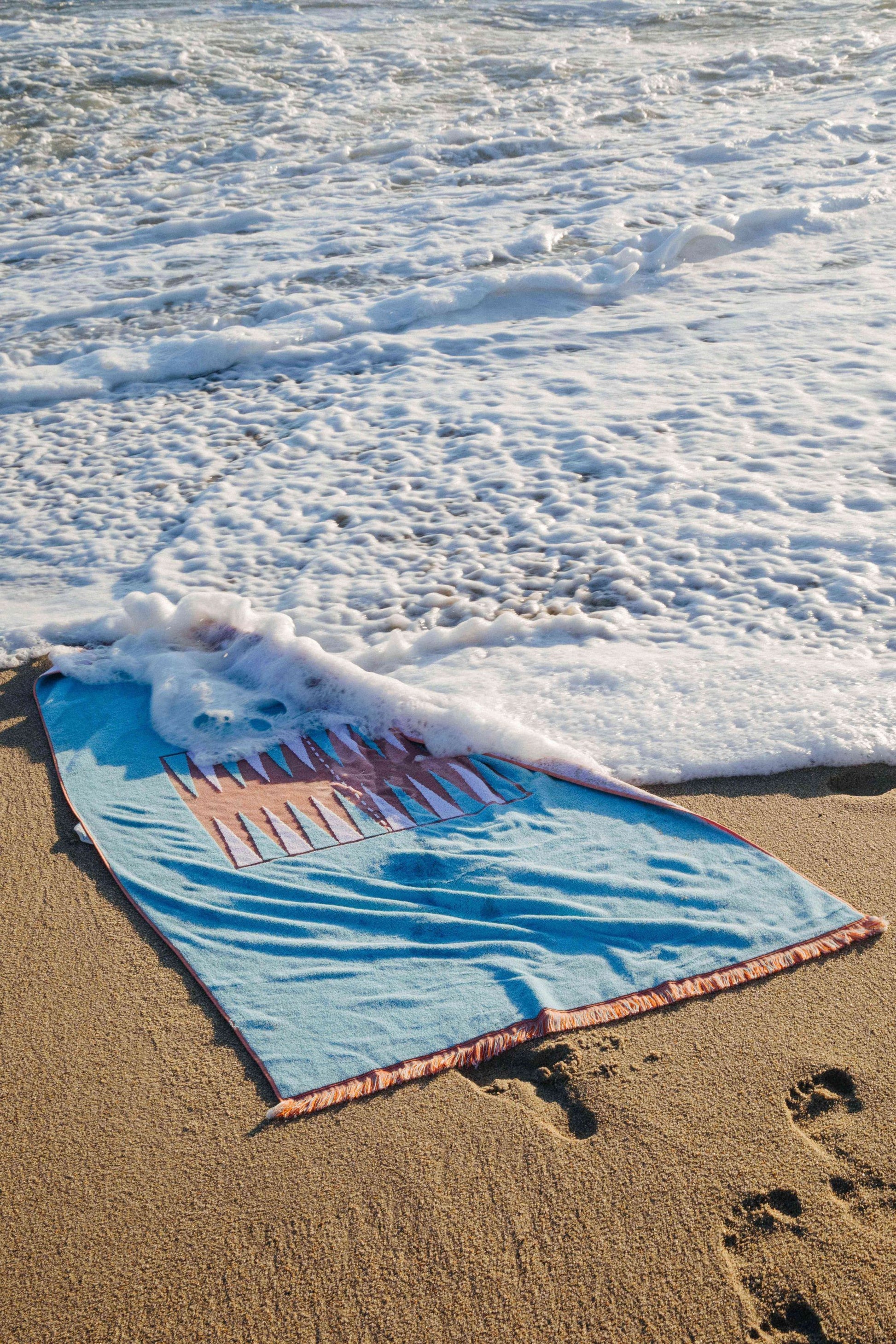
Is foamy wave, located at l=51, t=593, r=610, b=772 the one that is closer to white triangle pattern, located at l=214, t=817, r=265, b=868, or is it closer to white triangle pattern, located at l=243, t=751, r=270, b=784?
white triangle pattern, located at l=243, t=751, r=270, b=784

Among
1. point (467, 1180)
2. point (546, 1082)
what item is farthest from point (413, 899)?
point (467, 1180)

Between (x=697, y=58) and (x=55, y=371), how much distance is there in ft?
30.3

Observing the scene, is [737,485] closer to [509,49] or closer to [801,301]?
[801,301]

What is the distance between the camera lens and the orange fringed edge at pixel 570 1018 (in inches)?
73.9

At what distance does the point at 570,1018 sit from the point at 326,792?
990 mm

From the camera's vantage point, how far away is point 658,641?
10.7 feet

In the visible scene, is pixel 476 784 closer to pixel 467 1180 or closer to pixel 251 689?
pixel 251 689

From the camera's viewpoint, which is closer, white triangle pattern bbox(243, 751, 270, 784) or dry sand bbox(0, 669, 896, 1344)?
dry sand bbox(0, 669, 896, 1344)

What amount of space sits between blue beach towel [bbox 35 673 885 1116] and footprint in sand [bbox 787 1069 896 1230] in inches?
10.8

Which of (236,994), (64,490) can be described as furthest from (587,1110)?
(64,490)

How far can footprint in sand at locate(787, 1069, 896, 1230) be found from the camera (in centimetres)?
164

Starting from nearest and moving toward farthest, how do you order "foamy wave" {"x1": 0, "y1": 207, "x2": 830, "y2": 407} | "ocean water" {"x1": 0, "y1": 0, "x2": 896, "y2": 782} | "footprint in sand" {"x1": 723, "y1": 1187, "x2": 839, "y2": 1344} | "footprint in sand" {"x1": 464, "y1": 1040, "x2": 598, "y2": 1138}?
"footprint in sand" {"x1": 723, "y1": 1187, "x2": 839, "y2": 1344}
"footprint in sand" {"x1": 464, "y1": 1040, "x2": 598, "y2": 1138}
"ocean water" {"x1": 0, "y1": 0, "x2": 896, "y2": 782}
"foamy wave" {"x1": 0, "y1": 207, "x2": 830, "y2": 407}

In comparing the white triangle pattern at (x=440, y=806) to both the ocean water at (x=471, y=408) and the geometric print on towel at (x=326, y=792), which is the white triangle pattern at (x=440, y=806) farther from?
the ocean water at (x=471, y=408)

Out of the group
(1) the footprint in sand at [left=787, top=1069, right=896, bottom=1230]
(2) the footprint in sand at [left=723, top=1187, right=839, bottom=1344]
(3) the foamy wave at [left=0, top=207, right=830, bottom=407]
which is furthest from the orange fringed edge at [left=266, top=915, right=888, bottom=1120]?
(3) the foamy wave at [left=0, top=207, right=830, bottom=407]
